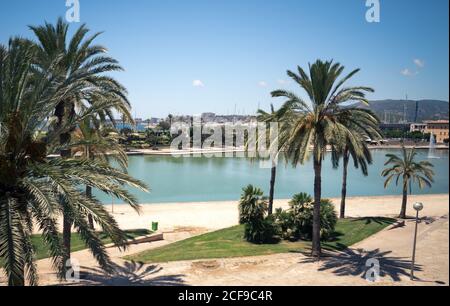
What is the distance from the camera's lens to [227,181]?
55.5 metres

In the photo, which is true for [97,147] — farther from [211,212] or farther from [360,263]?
[211,212]

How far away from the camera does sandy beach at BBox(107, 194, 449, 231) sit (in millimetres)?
26719

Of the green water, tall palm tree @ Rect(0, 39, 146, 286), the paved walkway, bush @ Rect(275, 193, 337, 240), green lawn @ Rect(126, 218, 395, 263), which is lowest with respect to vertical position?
the green water

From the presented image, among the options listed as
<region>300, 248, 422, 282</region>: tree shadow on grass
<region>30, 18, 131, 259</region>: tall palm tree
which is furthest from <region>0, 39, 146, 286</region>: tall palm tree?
<region>300, 248, 422, 282</region>: tree shadow on grass

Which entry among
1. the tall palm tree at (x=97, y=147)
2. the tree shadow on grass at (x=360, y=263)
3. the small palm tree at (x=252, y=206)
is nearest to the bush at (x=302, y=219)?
the small palm tree at (x=252, y=206)

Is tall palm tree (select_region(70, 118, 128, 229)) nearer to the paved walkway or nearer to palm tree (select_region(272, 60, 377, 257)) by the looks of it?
the paved walkway

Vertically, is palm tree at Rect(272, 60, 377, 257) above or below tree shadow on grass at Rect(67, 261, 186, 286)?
above

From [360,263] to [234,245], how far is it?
6049 millimetres

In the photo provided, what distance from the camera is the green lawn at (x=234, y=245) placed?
16594mm

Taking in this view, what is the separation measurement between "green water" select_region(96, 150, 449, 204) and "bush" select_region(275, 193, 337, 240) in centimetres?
1902

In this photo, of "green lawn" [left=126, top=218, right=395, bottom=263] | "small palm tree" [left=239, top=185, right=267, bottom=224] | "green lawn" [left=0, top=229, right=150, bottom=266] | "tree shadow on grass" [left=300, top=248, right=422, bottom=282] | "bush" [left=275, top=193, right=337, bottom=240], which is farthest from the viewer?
"bush" [left=275, top=193, right=337, bottom=240]

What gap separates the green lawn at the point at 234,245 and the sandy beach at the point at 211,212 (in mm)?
4405

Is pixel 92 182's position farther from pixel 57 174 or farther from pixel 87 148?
pixel 87 148

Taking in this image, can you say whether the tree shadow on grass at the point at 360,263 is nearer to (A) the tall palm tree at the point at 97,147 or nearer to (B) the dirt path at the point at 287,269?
(B) the dirt path at the point at 287,269
